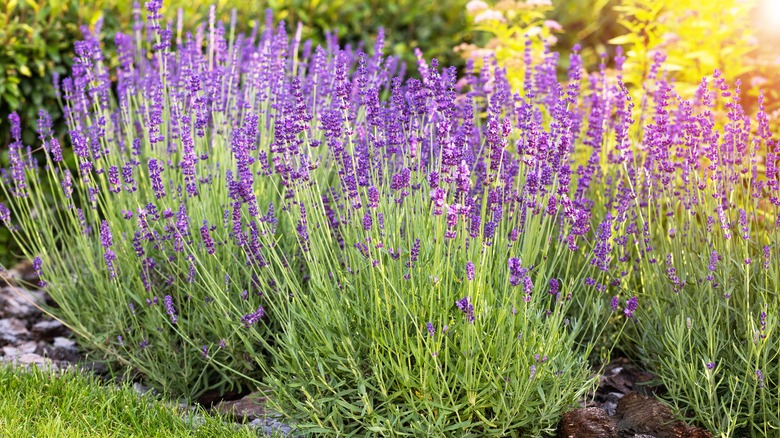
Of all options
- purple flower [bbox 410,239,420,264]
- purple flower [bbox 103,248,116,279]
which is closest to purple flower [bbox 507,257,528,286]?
purple flower [bbox 410,239,420,264]

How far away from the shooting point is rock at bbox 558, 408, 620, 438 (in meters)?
2.84

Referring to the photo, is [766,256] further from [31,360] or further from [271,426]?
[31,360]

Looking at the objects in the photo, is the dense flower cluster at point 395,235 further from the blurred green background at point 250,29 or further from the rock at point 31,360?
the blurred green background at point 250,29

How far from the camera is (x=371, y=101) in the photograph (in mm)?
3000

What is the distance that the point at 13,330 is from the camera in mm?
4363

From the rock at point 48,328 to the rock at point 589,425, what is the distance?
2850 millimetres

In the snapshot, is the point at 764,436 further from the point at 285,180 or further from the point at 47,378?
the point at 47,378

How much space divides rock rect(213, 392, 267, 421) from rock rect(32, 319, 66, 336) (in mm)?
1427

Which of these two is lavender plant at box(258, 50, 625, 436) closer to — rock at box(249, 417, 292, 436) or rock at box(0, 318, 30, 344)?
rock at box(249, 417, 292, 436)

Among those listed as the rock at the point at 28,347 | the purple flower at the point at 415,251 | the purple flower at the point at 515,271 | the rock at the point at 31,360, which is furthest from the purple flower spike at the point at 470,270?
the rock at the point at 28,347

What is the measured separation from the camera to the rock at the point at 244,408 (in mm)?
3285

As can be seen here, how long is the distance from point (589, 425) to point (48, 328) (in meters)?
3.02

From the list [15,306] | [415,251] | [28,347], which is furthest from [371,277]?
[15,306]

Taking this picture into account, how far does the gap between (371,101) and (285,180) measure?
43cm
